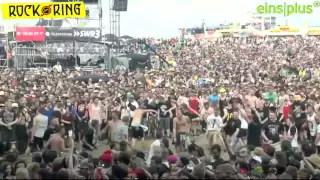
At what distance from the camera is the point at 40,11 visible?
129 feet

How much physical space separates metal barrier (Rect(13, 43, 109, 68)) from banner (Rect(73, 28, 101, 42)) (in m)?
0.45

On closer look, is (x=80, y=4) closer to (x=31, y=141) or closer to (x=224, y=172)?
(x=31, y=141)

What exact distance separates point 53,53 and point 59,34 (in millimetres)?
1415

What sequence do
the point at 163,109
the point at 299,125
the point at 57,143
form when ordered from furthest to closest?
the point at 163,109, the point at 299,125, the point at 57,143

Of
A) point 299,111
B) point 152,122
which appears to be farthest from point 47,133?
point 299,111

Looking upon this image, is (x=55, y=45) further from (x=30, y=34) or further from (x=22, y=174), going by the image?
(x=22, y=174)

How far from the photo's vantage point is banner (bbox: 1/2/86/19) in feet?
129

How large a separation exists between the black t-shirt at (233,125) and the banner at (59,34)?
2505cm

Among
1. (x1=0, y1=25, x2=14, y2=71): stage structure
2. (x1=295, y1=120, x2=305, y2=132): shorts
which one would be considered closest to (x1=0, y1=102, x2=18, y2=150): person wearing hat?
(x1=295, y1=120, x2=305, y2=132): shorts

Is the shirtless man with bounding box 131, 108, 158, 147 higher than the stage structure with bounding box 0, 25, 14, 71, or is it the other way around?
the stage structure with bounding box 0, 25, 14, 71

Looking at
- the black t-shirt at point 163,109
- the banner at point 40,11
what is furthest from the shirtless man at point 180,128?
the banner at point 40,11

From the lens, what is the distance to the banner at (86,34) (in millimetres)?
38125

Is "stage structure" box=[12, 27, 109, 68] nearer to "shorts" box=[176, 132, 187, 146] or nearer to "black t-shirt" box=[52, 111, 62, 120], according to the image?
"black t-shirt" box=[52, 111, 62, 120]

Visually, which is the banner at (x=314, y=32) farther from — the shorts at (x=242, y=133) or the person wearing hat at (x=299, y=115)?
the shorts at (x=242, y=133)
